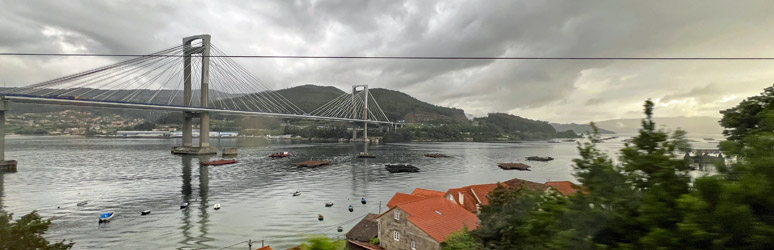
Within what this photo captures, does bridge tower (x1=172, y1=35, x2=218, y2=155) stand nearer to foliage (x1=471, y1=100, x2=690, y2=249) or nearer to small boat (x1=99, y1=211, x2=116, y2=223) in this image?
small boat (x1=99, y1=211, x2=116, y2=223)

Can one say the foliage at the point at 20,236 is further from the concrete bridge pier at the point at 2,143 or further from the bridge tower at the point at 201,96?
the bridge tower at the point at 201,96

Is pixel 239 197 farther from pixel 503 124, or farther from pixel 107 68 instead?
pixel 503 124

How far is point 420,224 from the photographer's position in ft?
42.3

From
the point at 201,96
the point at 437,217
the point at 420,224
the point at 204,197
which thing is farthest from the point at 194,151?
the point at 420,224

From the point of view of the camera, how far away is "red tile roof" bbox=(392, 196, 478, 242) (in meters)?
12.9

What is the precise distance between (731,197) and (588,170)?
4.62 ft

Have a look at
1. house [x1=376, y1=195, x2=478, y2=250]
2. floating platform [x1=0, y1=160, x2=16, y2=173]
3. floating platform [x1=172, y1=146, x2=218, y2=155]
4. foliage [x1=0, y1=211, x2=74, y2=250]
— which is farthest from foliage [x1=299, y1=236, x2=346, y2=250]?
floating platform [x1=172, y1=146, x2=218, y2=155]

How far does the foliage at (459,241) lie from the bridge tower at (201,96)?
61.2 m

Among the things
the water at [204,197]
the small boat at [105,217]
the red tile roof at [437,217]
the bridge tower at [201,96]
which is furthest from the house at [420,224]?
the bridge tower at [201,96]

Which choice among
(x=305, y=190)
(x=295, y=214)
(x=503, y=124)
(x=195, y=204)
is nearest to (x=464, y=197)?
(x=295, y=214)

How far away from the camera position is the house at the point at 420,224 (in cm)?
1273

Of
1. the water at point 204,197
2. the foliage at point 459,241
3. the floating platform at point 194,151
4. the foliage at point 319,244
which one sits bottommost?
the water at point 204,197

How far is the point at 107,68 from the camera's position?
55.0m

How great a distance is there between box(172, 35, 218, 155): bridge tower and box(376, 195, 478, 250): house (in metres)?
58.5
